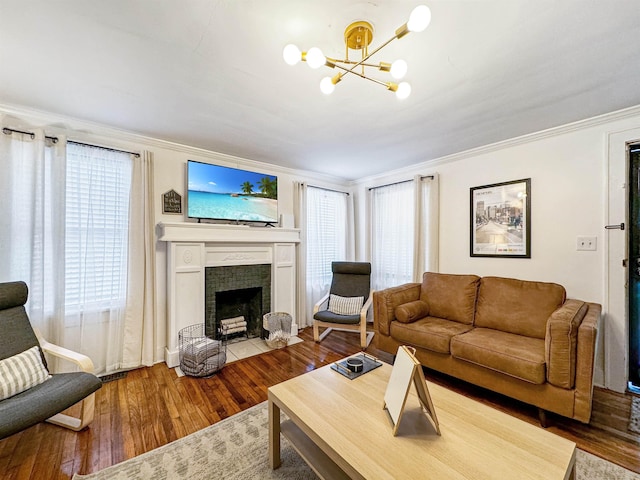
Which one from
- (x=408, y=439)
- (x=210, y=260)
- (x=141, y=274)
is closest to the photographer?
(x=408, y=439)

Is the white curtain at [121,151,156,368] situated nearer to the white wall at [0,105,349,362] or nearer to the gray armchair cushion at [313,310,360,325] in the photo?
the white wall at [0,105,349,362]

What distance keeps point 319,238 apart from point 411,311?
1938 mm

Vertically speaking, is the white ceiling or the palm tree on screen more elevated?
the white ceiling

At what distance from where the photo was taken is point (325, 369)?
1.82 m

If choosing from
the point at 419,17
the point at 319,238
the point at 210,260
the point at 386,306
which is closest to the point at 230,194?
the point at 210,260

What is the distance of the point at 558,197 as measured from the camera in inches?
104

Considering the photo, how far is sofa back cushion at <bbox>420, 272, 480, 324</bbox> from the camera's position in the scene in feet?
9.30

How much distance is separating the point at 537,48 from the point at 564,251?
1.95 meters

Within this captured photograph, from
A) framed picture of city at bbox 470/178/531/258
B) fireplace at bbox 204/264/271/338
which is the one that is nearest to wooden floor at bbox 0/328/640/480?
fireplace at bbox 204/264/271/338

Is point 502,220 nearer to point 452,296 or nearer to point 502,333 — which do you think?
point 452,296

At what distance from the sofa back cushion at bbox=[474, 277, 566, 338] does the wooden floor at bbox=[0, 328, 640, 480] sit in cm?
61

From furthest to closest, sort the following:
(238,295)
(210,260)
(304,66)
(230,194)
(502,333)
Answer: (238,295), (230,194), (210,260), (502,333), (304,66)

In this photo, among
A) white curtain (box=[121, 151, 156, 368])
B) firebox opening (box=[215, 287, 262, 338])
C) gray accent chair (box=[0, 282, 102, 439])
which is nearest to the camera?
gray accent chair (box=[0, 282, 102, 439])

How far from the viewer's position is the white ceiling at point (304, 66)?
4.29ft
